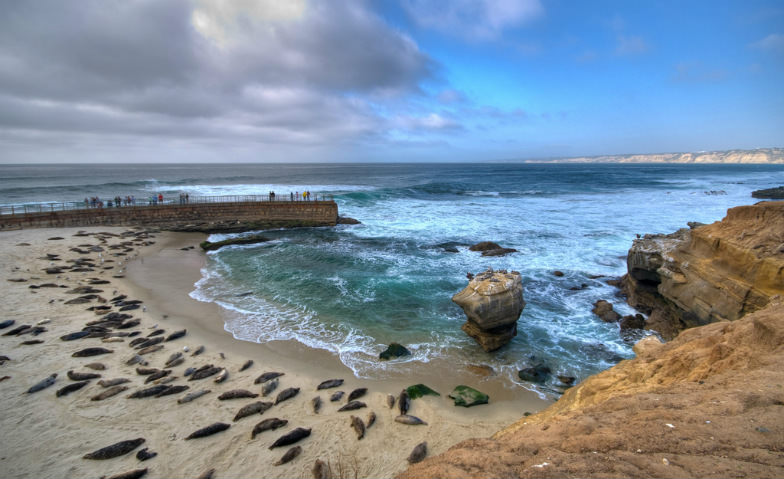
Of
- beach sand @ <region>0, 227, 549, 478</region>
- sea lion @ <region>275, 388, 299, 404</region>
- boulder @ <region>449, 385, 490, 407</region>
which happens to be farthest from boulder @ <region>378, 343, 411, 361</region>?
sea lion @ <region>275, 388, 299, 404</region>

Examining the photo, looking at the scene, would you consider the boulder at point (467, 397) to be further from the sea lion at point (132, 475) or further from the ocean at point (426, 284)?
the sea lion at point (132, 475)

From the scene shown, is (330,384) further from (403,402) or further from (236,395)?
(236,395)

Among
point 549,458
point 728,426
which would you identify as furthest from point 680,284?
point 549,458

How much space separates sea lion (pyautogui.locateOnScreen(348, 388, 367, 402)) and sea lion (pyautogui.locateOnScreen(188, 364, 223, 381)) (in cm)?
414

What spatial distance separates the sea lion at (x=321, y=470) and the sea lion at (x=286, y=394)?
2461 millimetres

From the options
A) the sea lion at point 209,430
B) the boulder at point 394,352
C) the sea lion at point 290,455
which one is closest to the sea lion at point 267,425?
the sea lion at point 209,430

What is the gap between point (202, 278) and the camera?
62.8 ft

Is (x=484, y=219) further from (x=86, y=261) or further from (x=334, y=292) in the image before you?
(x=86, y=261)

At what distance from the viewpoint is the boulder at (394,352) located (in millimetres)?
11492

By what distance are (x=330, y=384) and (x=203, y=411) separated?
3.17 metres

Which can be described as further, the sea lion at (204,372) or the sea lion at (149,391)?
the sea lion at (204,372)

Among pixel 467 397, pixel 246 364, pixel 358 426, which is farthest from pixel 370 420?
pixel 246 364

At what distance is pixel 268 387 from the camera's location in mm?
9602

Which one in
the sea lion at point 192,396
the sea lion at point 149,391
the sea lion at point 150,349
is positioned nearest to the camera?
the sea lion at point 192,396
